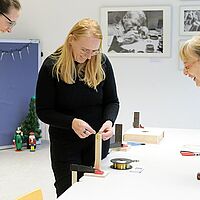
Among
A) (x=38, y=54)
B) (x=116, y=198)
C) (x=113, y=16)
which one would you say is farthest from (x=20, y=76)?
(x=116, y=198)

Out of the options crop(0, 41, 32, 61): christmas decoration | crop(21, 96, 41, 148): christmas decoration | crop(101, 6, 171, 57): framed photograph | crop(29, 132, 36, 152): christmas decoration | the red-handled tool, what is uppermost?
crop(101, 6, 171, 57): framed photograph

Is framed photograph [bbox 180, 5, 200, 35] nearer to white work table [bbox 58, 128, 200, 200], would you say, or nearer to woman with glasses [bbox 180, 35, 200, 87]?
white work table [bbox 58, 128, 200, 200]

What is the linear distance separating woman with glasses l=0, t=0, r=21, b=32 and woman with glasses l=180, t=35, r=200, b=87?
0.76 m

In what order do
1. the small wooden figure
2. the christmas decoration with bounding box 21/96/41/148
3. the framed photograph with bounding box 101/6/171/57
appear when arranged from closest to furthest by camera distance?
the framed photograph with bounding box 101/6/171/57
the small wooden figure
the christmas decoration with bounding box 21/96/41/148

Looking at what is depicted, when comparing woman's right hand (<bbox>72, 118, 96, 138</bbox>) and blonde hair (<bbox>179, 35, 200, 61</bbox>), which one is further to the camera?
woman's right hand (<bbox>72, 118, 96, 138</bbox>)

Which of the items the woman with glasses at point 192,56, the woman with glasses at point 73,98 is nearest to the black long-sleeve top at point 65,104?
the woman with glasses at point 73,98

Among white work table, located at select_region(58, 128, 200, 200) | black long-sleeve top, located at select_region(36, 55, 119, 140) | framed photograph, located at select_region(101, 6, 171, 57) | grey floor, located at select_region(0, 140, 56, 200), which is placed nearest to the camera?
white work table, located at select_region(58, 128, 200, 200)

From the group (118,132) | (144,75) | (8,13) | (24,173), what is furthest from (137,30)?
(8,13)

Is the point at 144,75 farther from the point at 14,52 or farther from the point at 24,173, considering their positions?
the point at 24,173

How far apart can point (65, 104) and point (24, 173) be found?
230cm

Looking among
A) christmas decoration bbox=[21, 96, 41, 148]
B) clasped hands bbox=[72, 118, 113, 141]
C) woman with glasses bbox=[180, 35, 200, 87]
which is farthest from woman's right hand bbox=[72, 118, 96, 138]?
christmas decoration bbox=[21, 96, 41, 148]

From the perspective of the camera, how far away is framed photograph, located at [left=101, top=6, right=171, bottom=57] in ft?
16.3

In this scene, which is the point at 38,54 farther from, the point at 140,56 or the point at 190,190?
the point at 190,190

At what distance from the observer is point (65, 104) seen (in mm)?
2088
